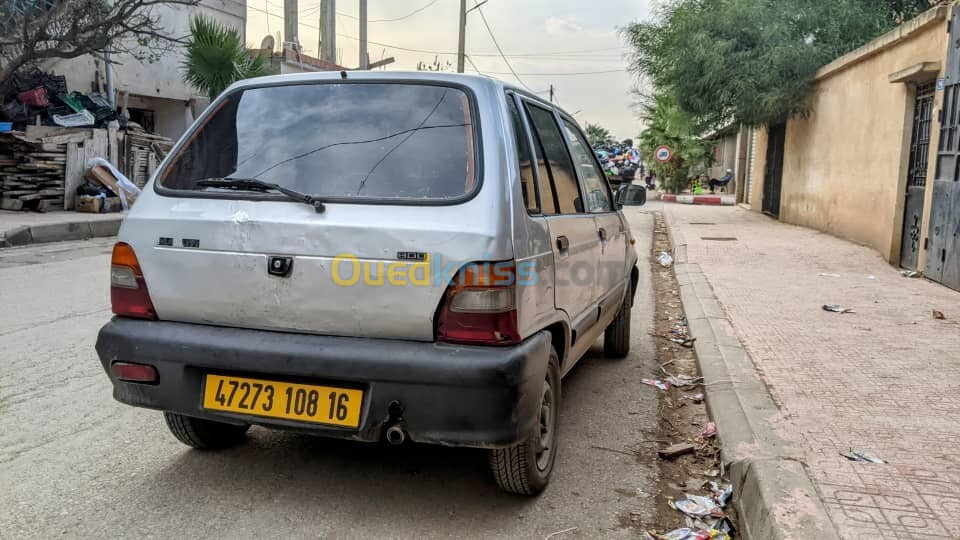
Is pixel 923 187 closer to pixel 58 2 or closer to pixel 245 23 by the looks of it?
pixel 58 2

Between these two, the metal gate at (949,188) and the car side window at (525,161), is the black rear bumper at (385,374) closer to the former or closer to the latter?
the car side window at (525,161)

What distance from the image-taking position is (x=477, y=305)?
8.47 ft

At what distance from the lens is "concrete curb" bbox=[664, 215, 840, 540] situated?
2.65 m

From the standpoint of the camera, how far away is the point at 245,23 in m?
22.7

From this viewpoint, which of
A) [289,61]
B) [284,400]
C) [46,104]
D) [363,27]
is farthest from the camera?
[363,27]

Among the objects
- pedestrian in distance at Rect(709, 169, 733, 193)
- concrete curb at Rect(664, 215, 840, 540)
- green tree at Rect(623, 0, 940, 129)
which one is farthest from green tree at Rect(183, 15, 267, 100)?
pedestrian in distance at Rect(709, 169, 733, 193)

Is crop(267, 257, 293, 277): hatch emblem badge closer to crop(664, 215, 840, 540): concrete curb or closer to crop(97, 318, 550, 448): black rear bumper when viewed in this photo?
crop(97, 318, 550, 448): black rear bumper

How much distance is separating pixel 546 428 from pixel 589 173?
6.06 feet

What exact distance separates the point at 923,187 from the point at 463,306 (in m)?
8.68

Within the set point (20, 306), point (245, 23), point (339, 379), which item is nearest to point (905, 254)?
point (339, 379)

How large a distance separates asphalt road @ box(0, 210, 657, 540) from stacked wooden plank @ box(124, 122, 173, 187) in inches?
529

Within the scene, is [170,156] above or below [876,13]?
below

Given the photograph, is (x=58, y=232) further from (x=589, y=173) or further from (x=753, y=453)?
(x=753, y=453)

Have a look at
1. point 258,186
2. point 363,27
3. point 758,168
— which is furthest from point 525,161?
Result: point 363,27
